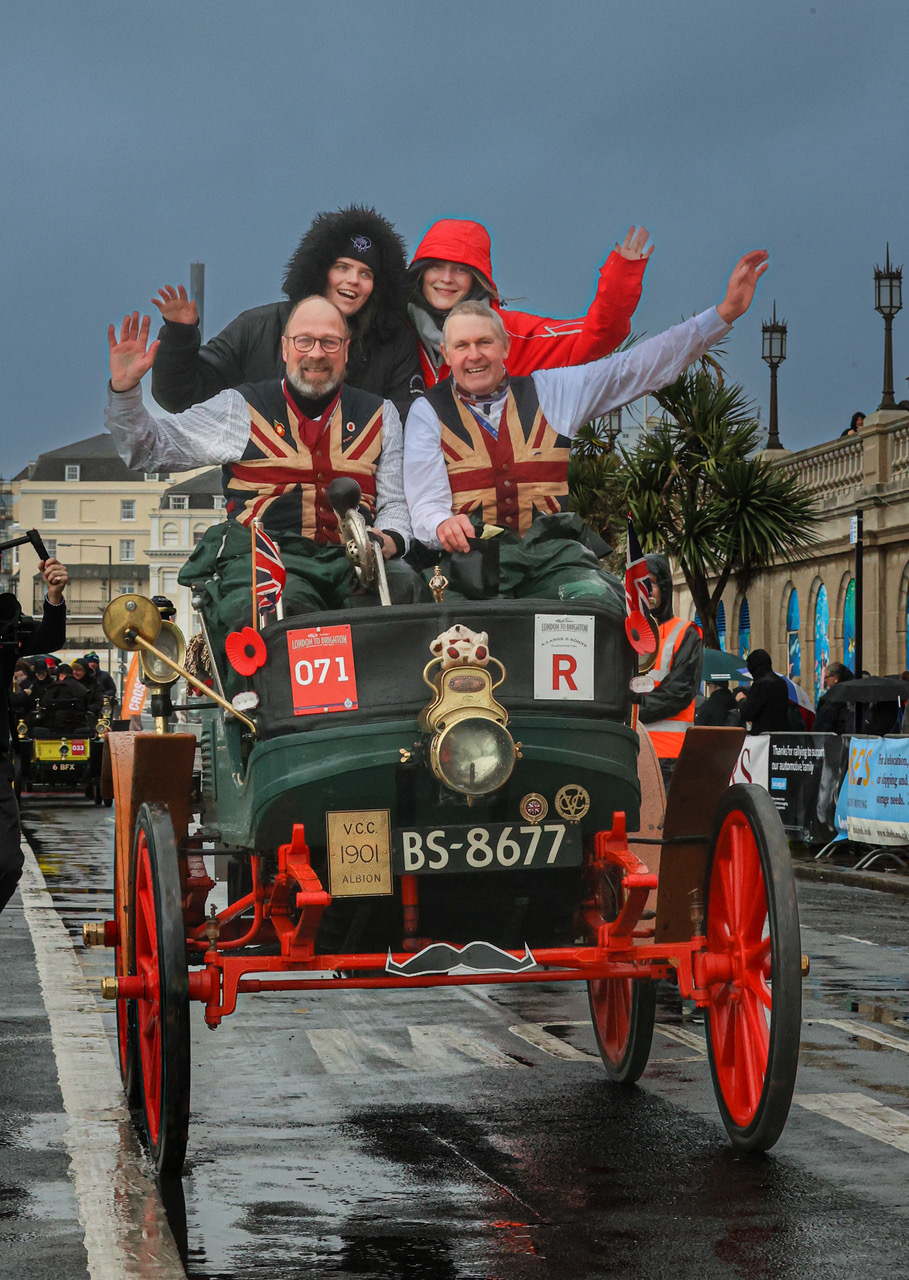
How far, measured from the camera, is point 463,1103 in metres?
6.52

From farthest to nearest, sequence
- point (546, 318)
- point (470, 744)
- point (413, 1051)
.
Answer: point (413, 1051) < point (546, 318) < point (470, 744)

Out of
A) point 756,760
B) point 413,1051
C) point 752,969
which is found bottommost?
point 413,1051

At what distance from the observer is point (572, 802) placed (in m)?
5.79

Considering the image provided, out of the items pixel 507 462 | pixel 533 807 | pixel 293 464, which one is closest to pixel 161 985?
pixel 533 807

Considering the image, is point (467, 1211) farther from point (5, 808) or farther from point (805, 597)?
point (805, 597)

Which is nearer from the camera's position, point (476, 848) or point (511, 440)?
point (476, 848)

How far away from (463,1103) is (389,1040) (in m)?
1.46

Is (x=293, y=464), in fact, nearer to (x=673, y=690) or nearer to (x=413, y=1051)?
(x=413, y=1051)

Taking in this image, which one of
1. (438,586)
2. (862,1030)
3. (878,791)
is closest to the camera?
(438,586)

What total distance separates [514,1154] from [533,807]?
104 cm

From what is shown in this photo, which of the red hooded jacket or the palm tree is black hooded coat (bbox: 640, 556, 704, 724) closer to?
the red hooded jacket

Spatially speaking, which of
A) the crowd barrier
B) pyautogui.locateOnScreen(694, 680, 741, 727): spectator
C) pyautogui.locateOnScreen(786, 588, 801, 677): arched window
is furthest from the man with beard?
pyautogui.locateOnScreen(786, 588, 801, 677): arched window

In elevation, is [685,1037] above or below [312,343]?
below

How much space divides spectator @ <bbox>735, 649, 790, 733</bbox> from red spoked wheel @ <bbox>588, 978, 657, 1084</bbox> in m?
12.4
